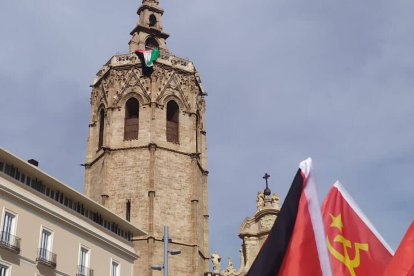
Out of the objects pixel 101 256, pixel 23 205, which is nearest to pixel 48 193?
pixel 23 205

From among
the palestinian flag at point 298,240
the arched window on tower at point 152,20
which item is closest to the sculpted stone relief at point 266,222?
the arched window on tower at point 152,20

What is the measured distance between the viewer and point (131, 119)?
52.6 m

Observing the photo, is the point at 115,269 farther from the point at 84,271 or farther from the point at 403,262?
the point at 403,262

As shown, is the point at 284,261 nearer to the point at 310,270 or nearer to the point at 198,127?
the point at 310,270

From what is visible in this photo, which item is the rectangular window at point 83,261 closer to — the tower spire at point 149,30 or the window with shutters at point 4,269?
the window with shutters at point 4,269

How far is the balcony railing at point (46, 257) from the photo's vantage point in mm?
30359

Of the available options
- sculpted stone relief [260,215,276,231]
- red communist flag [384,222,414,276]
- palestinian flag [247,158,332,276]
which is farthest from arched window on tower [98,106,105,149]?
red communist flag [384,222,414,276]

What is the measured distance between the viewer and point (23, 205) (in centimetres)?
3064

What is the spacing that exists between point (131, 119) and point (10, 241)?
79.7 feet

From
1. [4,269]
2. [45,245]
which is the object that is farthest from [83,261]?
[4,269]

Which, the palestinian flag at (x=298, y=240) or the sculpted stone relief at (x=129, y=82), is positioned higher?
the sculpted stone relief at (x=129, y=82)

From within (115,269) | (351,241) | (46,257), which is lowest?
(351,241)

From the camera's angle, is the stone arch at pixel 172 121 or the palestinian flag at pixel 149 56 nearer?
the palestinian flag at pixel 149 56

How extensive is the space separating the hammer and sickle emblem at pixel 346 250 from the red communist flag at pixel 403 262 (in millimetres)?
934
